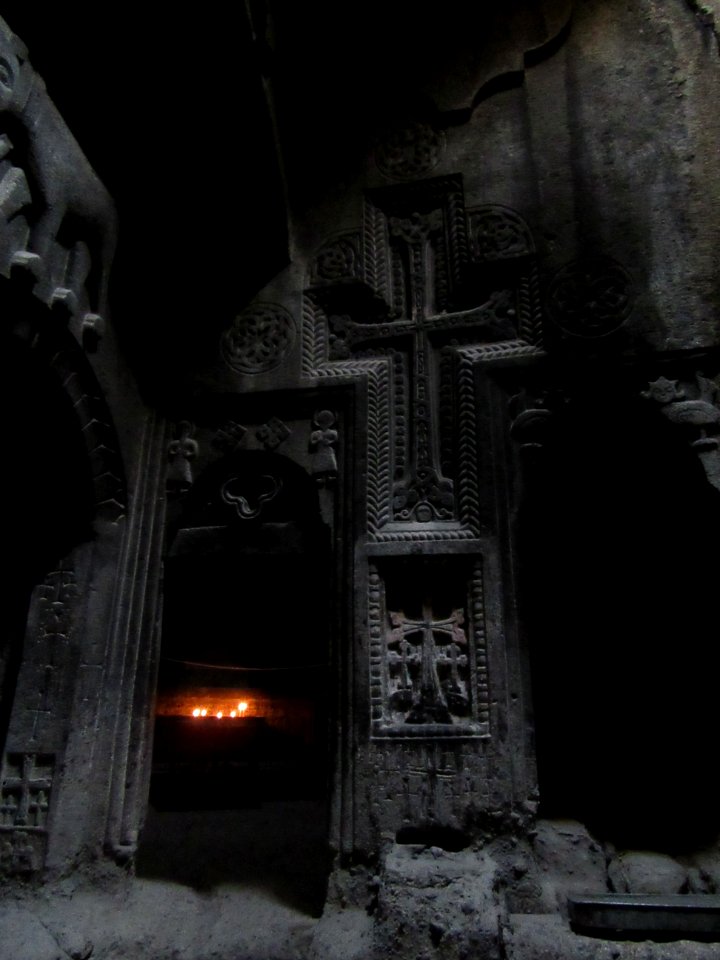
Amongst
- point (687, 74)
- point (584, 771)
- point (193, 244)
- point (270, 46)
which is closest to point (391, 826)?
point (584, 771)

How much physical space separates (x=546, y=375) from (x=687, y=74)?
6.38 feet

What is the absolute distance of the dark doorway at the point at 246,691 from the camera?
332cm

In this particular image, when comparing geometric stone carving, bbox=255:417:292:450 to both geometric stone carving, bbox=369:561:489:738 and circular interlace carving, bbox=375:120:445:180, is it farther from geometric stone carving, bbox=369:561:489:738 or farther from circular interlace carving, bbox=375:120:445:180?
circular interlace carving, bbox=375:120:445:180

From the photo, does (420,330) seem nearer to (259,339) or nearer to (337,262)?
(337,262)

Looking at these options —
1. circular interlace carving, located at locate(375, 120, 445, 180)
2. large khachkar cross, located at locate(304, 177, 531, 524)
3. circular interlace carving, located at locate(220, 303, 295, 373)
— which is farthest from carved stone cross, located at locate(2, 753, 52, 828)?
circular interlace carving, located at locate(375, 120, 445, 180)

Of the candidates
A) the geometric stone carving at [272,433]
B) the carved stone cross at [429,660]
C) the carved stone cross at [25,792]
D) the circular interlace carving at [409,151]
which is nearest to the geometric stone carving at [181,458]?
the geometric stone carving at [272,433]

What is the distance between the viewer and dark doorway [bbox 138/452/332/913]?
3324 mm

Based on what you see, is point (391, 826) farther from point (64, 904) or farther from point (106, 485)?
point (106, 485)

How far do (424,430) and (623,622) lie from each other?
152 cm

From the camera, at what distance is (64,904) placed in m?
2.76

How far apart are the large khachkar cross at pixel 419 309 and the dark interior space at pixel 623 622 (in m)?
0.51

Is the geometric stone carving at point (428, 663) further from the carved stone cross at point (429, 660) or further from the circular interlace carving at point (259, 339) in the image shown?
the circular interlace carving at point (259, 339)

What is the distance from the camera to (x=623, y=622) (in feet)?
12.0

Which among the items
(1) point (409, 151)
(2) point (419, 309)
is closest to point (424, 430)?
(2) point (419, 309)
